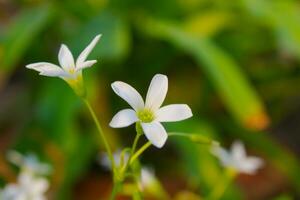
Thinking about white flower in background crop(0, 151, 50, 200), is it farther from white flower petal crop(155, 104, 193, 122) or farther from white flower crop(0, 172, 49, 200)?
white flower petal crop(155, 104, 193, 122)

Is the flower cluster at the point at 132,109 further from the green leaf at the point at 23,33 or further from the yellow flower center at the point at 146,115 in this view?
the green leaf at the point at 23,33

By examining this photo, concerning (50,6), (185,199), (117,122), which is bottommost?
(117,122)

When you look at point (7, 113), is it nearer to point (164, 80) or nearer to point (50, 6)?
point (50, 6)

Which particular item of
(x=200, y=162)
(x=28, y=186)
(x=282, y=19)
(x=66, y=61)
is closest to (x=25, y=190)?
(x=28, y=186)

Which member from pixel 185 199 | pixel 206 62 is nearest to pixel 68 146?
pixel 206 62

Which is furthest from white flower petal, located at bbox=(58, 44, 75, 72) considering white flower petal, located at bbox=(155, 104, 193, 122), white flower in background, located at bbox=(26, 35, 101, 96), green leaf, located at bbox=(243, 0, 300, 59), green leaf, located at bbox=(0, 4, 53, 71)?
green leaf, located at bbox=(243, 0, 300, 59)

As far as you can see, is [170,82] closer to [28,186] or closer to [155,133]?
[28,186]
